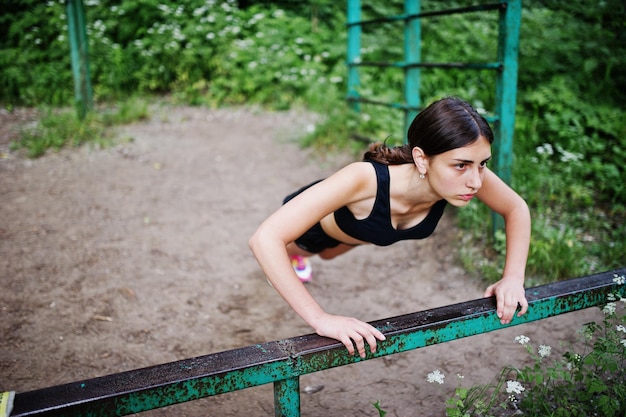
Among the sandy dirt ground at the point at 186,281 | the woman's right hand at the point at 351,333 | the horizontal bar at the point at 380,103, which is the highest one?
the woman's right hand at the point at 351,333

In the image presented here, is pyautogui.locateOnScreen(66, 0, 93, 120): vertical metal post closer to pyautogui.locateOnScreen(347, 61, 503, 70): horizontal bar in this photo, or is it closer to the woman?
pyautogui.locateOnScreen(347, 61, 503, 70): horizontal bar

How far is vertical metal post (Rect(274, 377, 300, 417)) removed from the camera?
1.29 m

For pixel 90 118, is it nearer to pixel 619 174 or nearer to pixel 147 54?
pixel 147 54

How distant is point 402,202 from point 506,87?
1781 millimetres

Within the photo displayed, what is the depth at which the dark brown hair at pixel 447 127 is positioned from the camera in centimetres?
165

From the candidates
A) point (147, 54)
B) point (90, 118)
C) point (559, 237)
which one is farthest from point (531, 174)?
point (147, 54)

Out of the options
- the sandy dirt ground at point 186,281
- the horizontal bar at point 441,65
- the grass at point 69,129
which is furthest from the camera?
the grass at point 69,129

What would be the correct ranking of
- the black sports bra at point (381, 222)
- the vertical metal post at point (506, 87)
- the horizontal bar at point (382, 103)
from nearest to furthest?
the black sports bra at point (381, 222)
the vertical metal post at point (506, 87)
the horizontal bar at point (382, 103)

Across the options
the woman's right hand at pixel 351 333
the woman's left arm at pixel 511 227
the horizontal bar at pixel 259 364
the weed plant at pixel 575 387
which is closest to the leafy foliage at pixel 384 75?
the woman's left arm at pixel 511 227

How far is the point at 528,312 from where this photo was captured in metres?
1.58

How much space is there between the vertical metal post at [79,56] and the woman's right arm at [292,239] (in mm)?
4977

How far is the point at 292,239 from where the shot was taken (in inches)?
63.5

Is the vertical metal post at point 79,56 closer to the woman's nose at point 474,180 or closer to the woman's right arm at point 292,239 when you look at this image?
the woman's right arm at point 292,239

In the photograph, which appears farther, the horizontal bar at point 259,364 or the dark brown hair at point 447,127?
the dark brown hair at point 447,127
